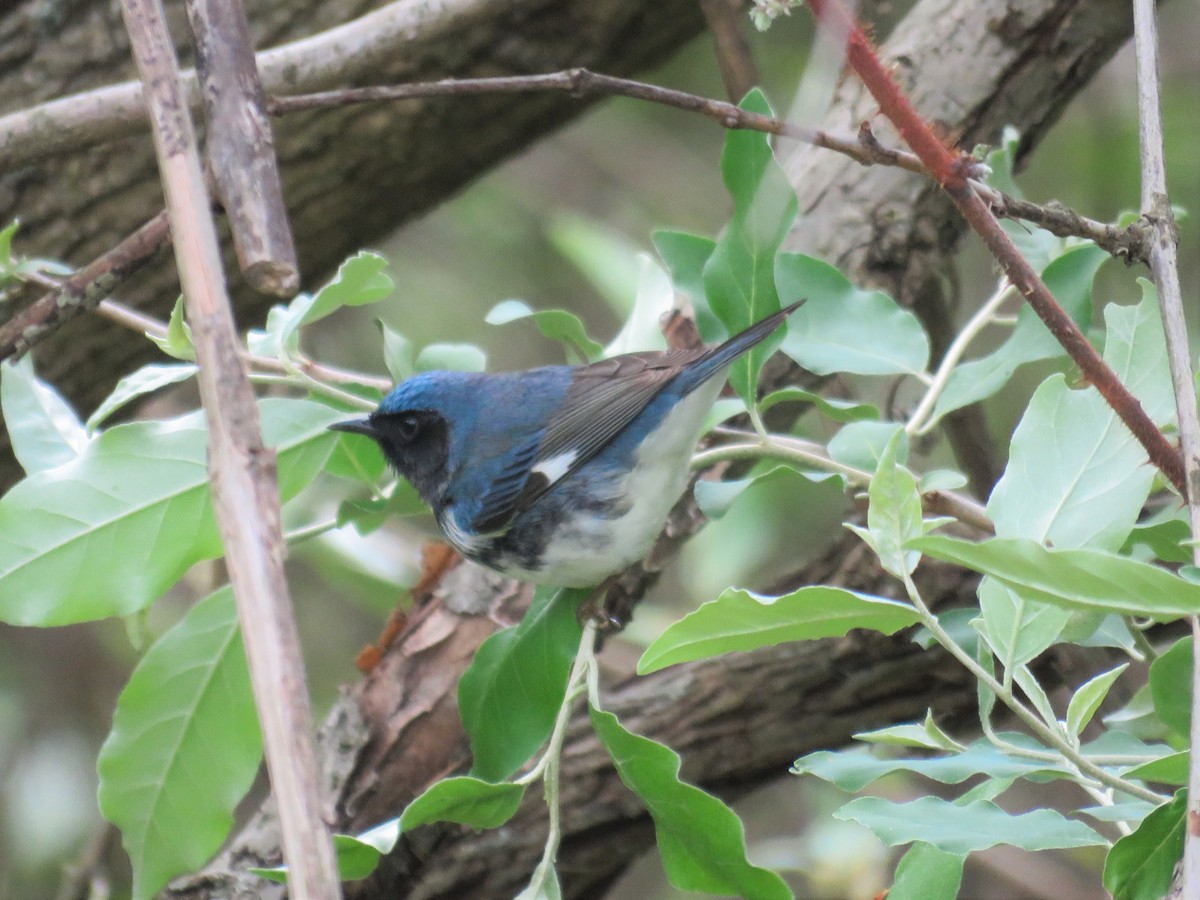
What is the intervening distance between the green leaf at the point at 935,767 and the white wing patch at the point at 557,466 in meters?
1.11

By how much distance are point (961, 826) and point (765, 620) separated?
33 cm

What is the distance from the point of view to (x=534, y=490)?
258 cm

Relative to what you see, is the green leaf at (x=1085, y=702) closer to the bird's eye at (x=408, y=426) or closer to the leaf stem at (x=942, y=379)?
the leaf stem at (x=942, y=379)

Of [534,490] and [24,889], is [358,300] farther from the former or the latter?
[24,889]

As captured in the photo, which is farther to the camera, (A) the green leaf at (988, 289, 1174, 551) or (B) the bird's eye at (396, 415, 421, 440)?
(B) the bird's eye at (396, 415, 421, 440)

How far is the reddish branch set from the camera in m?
1.29

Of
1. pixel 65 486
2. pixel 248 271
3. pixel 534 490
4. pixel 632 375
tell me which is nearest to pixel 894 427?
pixel 632 375

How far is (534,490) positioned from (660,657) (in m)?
1.22

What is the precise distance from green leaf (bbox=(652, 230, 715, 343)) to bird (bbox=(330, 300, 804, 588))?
0.21 ft

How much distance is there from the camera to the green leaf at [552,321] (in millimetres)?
2232

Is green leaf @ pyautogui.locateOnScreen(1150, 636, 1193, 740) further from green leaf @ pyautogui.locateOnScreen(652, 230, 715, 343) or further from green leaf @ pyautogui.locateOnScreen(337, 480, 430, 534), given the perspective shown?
green leaf @ pyautogui.locateOnScreen(337, 480, 430, 534)

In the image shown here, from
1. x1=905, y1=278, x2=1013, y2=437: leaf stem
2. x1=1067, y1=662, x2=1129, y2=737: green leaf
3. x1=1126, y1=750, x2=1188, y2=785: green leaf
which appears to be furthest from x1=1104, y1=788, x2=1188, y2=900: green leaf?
x1=905, y1=278, x2=1013, y2=437: leaf stem

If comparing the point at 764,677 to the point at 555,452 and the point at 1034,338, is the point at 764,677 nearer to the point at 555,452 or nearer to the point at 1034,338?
the point at 555,452

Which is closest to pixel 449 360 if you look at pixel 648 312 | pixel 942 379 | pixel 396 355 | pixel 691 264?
pixel 396 355
